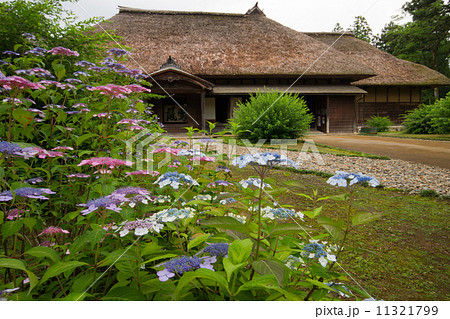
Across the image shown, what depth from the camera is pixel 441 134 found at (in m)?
12.6

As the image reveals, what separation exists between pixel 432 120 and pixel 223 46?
11.2m

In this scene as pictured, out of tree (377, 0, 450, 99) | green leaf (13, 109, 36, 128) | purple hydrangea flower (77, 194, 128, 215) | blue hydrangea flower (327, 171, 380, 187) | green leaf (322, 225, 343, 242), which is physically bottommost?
green leaf (322, 225, 343, 242)

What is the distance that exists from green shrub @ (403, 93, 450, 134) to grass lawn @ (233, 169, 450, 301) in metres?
10.4

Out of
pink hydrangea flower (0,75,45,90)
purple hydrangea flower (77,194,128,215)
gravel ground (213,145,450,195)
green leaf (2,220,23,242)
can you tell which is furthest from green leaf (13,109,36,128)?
gravel ground (213,145,450,195)

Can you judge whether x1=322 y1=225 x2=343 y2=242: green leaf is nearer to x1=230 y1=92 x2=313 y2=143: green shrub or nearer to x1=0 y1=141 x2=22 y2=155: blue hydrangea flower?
x1=0 y1=141 x2=22 y2=155: blue hydrangea flower

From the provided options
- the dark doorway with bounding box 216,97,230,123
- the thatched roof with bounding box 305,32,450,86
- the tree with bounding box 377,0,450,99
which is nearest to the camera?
the dark doorway with bounding box 216,97,230,123

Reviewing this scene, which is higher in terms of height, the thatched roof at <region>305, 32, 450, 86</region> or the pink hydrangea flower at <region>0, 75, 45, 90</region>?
the thatched roof at <region>305, 32, 450, 86</region>

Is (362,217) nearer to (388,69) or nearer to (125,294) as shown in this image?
(125,294)

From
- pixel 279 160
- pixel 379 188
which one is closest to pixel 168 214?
pixel 279 160

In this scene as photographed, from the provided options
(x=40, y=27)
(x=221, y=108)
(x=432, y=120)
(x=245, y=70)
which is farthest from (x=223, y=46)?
(x=40, y=27)

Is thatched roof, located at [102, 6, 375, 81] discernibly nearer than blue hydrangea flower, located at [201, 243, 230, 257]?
No

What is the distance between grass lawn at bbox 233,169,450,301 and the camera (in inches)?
75.8

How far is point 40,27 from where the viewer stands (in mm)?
3039

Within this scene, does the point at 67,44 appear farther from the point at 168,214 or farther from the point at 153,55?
the point at 153,55
